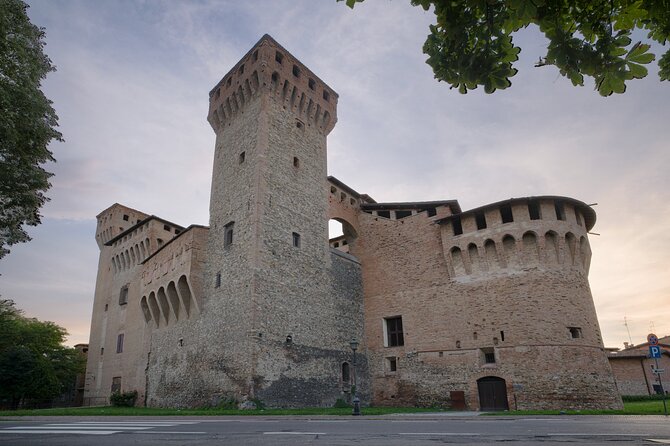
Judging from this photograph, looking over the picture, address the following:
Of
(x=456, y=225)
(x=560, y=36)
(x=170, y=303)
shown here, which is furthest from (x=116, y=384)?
(x=560, y=36)

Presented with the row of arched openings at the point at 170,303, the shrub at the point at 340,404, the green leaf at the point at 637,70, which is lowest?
the shrub at the point at 340,404

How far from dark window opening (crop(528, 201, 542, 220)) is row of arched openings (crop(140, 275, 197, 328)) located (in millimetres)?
17605

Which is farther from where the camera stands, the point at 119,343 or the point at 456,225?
the point at 119,343

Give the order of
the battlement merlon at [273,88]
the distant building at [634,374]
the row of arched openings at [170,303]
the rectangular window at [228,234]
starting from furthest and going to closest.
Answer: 1. the distant building at [634,374]
2. the battlement merlon at [273,88]
3. the row of arched openings at [170,303]
4. the rectangular window at [228,234]

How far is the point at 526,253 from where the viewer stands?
67.8 feet

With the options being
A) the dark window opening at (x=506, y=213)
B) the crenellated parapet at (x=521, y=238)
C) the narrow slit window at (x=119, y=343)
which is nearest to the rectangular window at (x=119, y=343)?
the narrow slit window at (x=119, y=343)

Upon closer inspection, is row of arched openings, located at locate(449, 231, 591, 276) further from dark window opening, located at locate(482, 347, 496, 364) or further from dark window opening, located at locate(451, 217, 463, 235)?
dark window opening, located at locate(482, 347, 496, 364)

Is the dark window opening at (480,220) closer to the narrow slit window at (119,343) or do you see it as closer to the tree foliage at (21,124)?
the tree foliage at (21,124)

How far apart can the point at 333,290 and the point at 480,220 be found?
871 cm

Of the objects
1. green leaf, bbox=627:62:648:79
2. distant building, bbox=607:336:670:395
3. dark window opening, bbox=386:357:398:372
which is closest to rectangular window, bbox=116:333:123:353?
dark window opening, bbox=386:357:398:372

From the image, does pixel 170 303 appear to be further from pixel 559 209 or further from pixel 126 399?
pixel 559 209

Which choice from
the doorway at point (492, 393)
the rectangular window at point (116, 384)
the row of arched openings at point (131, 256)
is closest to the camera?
Result: the doorway at point (492, 393)

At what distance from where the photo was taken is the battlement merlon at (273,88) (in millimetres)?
23766

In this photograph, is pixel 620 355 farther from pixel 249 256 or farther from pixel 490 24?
pixel 490 24
